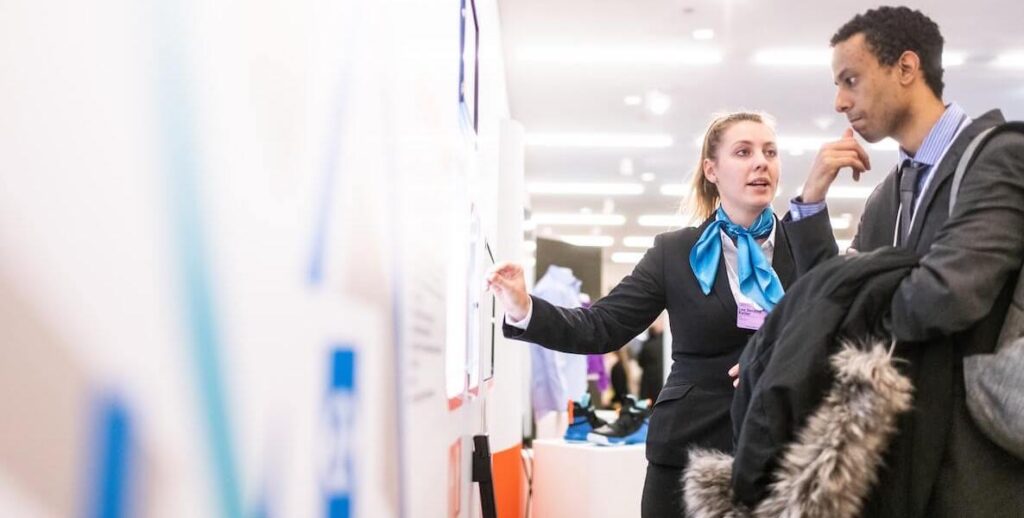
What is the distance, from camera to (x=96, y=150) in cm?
37

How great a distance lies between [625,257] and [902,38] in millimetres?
19888

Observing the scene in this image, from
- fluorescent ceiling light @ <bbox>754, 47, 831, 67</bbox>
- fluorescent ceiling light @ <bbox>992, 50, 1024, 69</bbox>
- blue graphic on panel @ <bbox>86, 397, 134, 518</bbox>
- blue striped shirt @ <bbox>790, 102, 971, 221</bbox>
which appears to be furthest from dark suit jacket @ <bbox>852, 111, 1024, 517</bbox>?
fluorescent ceiling light @ <bbox>992, 50, 1024, 69</bbox>

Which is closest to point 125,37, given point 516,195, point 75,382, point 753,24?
point 75,382

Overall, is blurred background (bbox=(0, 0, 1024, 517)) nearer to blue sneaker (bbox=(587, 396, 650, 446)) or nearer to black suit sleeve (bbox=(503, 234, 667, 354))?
black suit sleeve (bbox=(503, 234, 667, 354))

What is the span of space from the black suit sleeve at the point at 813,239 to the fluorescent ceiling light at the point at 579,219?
1369cm

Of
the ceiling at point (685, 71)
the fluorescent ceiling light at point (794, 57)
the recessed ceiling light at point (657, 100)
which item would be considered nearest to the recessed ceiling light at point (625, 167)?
the ceiling at point (685, 71)

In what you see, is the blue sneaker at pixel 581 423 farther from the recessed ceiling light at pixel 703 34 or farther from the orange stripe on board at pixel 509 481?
the recessed ceiling light at pixel 703 34

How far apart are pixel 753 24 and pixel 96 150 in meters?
6.04

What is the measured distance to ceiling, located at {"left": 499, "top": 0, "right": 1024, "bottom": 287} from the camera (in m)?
5.67

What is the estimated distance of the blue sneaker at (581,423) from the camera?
4.55 m

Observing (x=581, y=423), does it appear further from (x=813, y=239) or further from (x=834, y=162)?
(x=834, y=162)

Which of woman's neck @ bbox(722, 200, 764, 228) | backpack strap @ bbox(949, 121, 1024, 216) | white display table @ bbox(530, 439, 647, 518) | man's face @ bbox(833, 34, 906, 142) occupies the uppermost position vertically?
man's face @ bbox(833, 34, 906, 142)

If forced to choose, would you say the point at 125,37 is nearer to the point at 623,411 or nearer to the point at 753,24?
the point at 623,411

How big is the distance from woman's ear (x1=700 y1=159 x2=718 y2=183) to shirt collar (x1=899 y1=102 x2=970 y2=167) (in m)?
0.82
